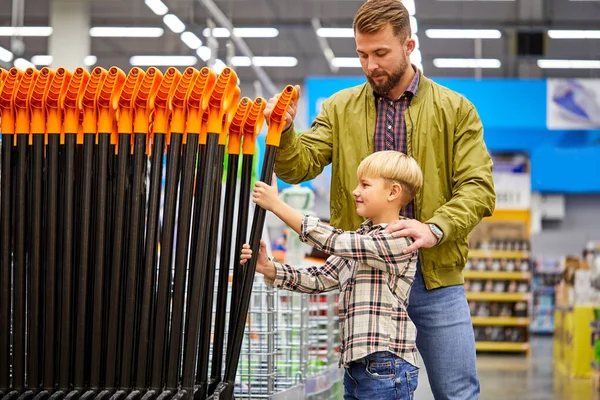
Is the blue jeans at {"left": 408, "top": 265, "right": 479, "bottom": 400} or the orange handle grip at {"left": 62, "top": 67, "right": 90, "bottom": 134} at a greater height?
the orange handle grip at {"left": 62, "top": 67, "right": 90, "bottom": 134}

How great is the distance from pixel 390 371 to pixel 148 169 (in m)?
0.86

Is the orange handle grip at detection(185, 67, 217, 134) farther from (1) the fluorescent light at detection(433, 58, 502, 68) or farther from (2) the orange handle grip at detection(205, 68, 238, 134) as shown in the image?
(1) the fluorescent light at detection(433, 58, 502, 68)

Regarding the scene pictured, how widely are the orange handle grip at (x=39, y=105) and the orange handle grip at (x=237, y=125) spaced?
50 cm

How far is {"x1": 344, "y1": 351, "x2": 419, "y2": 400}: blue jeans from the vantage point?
7.54 feet

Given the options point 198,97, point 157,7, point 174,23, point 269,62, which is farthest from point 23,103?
point 269,62

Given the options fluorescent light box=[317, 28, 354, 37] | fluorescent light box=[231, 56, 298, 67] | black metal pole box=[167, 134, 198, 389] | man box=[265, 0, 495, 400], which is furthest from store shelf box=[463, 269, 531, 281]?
black metal pole box=[167, 134, 198, 389]

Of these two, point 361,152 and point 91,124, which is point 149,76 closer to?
point 91,124

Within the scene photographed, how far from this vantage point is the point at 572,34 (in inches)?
614

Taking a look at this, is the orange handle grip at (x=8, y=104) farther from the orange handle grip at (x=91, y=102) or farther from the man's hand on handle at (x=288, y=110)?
the man's hand on handle at (x=288, y=110)

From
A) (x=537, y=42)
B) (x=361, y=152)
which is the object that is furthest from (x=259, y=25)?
(x=361, y=152)

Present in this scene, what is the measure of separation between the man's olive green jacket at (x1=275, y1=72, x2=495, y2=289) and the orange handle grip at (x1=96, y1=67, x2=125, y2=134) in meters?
0.48

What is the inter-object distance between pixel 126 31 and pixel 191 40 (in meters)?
1.46

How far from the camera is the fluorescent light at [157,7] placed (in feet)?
43.2

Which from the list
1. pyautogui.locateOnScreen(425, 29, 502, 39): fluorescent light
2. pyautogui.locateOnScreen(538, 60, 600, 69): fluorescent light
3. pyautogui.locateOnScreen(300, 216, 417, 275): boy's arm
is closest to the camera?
pyautogui.locateOnScreen(300, 216, 417, 275): boy's arm
